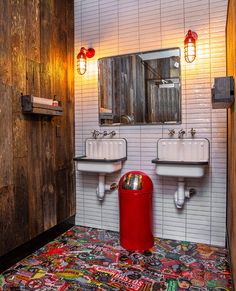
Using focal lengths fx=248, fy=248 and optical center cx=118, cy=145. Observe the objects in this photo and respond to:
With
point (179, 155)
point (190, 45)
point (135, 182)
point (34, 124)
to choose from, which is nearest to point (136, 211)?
point (135, 182)

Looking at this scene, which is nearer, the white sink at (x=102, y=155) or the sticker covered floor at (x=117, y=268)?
the sticker covered floor at (x=117, y=268)

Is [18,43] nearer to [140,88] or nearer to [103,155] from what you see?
[140,88]

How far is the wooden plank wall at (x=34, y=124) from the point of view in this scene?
2008 millimetres

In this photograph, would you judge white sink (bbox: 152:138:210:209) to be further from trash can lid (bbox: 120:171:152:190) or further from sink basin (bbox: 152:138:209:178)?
trash can lid (bbox: 120:171:152:190)

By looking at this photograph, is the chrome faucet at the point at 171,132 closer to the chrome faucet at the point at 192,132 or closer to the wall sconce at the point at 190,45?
the chrome faucet at the point at 192,132

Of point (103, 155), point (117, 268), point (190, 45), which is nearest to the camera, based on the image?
point (117, 268)

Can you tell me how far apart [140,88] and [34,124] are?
3.75 ft

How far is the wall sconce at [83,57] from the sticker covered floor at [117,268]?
1829 mm

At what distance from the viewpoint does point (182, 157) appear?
243 centimetres

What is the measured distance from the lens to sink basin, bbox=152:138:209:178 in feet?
6.96

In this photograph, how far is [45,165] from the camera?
2.47m

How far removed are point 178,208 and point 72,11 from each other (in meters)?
2.50

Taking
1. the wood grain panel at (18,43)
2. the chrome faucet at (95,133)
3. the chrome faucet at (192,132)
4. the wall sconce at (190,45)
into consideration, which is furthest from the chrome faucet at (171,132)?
the wood grain panel at (18,43)

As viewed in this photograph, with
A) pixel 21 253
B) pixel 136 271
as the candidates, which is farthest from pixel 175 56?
pixel 21 253
